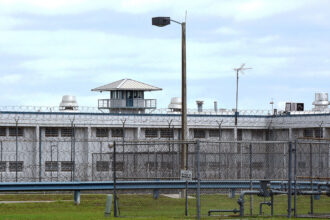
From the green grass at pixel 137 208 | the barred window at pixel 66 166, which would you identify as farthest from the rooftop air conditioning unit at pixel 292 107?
the green grass at pixel 137 208

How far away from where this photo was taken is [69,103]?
2608 inches

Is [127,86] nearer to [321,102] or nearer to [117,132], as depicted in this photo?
[117,132]

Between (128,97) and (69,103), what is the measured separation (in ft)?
18.9

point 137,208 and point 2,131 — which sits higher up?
point 2,131

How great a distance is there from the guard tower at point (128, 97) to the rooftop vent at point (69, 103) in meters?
2.92

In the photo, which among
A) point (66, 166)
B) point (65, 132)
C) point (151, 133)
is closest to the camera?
point (66, 166)

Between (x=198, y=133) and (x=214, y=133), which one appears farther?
(x=214, y=133)

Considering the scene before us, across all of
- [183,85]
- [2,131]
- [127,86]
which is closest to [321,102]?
[127,86]

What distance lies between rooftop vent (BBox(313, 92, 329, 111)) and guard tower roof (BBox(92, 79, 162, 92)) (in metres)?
13.6

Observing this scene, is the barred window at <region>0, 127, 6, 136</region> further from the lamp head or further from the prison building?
the lamp head

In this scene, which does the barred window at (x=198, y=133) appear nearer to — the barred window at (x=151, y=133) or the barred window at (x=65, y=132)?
the barred window at (x=151, y=133)

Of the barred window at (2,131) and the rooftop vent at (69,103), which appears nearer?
the barred window at (2,131)

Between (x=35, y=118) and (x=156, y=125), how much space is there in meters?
8.95

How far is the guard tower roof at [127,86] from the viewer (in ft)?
228
